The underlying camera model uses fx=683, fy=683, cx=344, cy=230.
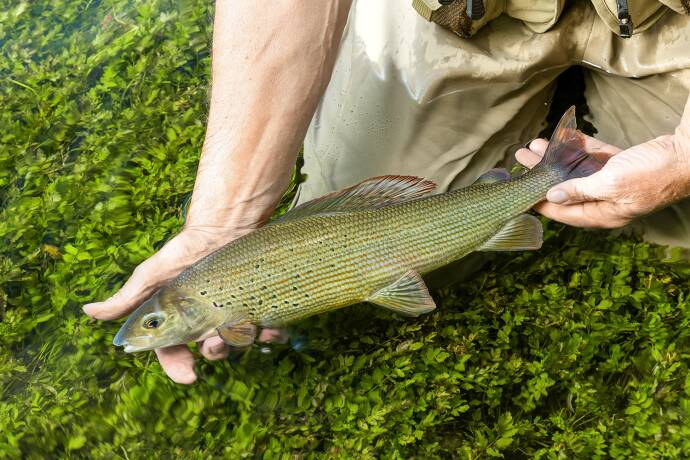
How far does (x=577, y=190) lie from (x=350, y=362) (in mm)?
1321

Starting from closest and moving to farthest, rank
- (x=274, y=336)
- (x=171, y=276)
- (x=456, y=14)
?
(x=171, y=276)
(x=456, y=14)
(x=274, y=336)

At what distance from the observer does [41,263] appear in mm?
3566

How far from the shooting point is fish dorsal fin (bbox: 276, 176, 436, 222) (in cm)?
252

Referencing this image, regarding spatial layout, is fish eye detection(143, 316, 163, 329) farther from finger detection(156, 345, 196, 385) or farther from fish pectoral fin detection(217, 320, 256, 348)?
finger detection(156, 345, 196, 385)

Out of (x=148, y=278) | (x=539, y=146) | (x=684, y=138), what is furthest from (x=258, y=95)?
(x=684, y=138)

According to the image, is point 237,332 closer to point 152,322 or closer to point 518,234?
point 152,322

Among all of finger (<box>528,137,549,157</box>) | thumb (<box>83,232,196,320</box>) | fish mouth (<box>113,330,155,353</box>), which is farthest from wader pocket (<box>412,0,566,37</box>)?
fish mouth (<box>113,330,155,353</box>)

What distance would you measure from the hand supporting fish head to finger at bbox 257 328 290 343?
61 centimetres

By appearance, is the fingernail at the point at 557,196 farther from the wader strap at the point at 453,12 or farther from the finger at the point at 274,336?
the finger at the point at 274,336

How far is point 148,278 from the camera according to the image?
8.30 feet

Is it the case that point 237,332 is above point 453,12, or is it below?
below

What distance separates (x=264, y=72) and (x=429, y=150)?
3.47 feet

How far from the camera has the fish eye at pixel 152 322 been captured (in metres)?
2.33

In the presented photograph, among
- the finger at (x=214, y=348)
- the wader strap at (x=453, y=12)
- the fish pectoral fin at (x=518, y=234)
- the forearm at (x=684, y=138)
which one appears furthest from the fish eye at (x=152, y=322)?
the forearm at (x=684, y=138)
